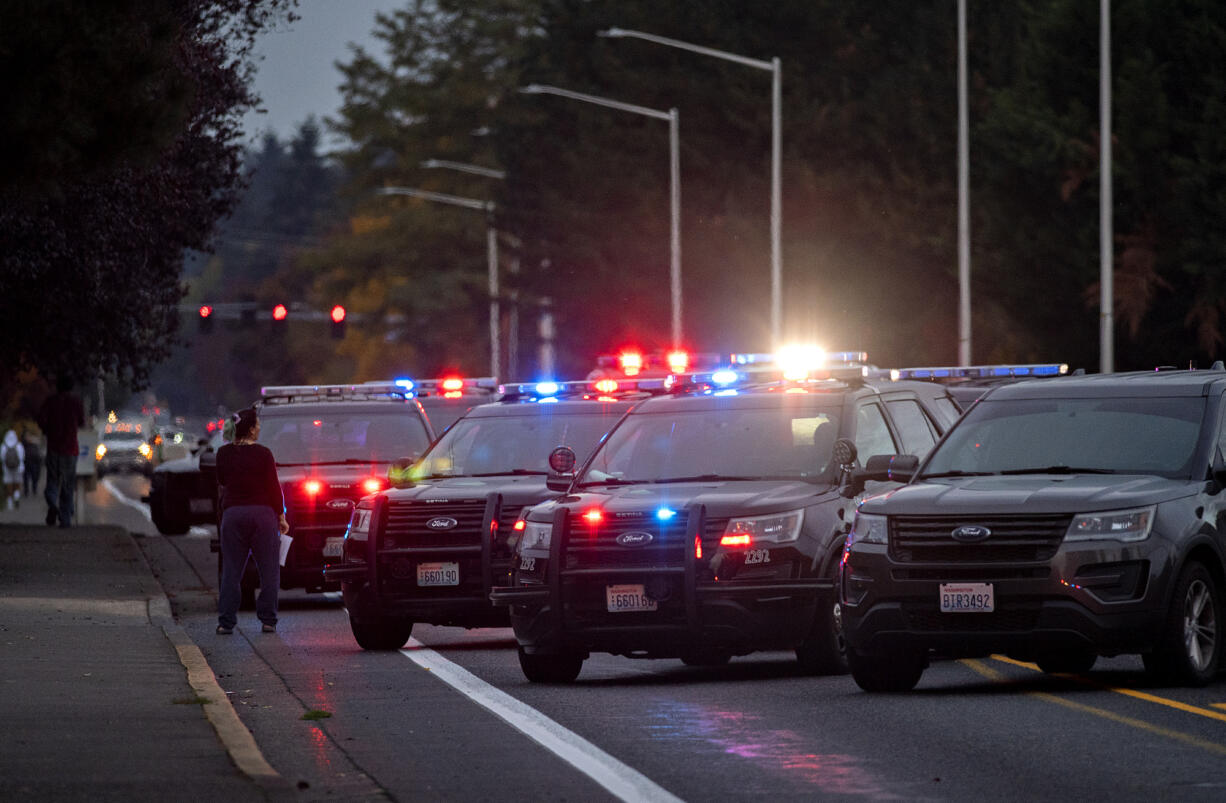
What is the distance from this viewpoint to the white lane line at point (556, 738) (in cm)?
1086

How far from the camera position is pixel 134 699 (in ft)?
47.3

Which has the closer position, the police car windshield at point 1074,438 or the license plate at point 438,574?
the police car windshield at point 1074,438

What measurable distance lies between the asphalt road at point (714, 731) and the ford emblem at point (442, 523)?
0.91 m

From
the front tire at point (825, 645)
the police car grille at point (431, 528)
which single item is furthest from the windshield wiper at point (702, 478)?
the police car grille at point (431, 528)

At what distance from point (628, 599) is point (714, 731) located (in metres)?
2.49

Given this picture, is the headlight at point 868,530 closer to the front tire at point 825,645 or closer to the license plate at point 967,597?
the license plate at point 967,597

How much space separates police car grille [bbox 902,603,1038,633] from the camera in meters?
14.0

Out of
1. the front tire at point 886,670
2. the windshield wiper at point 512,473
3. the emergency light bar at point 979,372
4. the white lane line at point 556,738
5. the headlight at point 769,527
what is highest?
the emergency light bar at point 979,372

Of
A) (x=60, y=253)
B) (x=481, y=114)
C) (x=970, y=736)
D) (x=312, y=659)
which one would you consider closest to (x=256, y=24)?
(x=60, y=253)

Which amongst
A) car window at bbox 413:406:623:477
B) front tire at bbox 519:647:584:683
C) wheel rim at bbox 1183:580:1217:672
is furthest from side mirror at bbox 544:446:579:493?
wheel rim at bbox 1183:580:1217:672

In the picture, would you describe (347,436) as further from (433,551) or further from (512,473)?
(433,551)

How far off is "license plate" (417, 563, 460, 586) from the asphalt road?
1.73 feet

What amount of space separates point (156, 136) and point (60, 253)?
1427cm

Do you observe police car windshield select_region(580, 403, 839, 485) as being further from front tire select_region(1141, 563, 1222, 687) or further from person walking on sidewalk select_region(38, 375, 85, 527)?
person walking on sidewalk select_region(38, 375, 85, 527)
